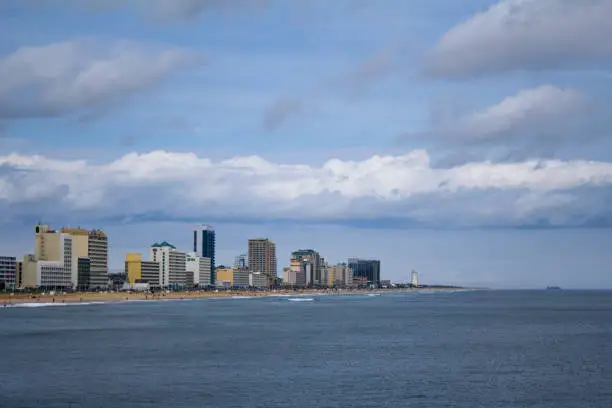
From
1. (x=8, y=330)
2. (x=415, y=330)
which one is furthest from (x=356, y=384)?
(x=8, y=330)

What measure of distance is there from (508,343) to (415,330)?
2545 centimetres

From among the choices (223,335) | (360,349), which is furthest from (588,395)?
(223,335)

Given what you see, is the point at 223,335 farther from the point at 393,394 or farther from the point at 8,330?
the point at 393,394

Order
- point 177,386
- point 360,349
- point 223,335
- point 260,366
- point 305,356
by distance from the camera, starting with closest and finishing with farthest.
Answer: point 177,386 < point 260,366 < point 305,356 < point 360,349 < point 223,335

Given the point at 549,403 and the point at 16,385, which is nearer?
the point at 549,403

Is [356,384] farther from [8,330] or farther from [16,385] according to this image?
[8,330]

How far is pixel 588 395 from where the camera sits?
2365 inches

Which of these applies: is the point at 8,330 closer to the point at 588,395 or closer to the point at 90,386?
A: the point at 90,386

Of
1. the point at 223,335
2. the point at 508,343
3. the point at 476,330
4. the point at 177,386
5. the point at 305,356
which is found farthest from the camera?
the point at 476,330

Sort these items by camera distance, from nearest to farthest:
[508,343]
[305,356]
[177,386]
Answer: [177,386] → [305,356] → [508,343]

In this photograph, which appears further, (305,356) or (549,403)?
(305,356)

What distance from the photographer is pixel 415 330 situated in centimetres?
12481

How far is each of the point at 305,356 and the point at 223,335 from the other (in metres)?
31.8

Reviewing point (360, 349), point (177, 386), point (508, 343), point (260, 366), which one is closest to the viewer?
point (177, 386)
